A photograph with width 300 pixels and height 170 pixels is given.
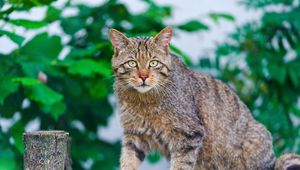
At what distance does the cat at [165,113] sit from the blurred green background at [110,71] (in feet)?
6.76

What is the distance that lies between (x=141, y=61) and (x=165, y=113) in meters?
0.36

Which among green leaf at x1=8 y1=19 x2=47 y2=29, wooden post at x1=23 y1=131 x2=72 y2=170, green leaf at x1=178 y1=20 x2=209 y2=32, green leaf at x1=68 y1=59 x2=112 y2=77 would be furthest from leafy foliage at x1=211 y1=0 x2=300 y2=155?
wooden post at x1=23 y1=131 x2=72 y2=170

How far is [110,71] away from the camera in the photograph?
8031 mm

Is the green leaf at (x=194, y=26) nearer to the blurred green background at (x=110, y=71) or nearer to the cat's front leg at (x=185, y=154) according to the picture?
the blurred green background at (x=110, y=71)

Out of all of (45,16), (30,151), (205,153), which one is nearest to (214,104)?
(205,153)

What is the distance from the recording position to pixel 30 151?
4.63 m

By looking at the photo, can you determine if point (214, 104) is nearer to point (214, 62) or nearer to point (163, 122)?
point (163, 122)

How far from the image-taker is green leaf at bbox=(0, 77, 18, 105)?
6.94 meters

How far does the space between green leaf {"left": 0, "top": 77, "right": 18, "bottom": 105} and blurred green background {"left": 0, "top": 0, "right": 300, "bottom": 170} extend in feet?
1.72

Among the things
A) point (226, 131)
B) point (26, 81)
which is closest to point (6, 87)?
point (26, 81)

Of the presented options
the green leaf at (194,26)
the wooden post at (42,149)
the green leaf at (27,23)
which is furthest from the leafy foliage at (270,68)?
the wooden post at (42,149)

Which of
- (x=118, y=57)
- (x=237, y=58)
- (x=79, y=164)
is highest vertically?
(x=118, y=57)

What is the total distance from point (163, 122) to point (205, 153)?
0.39m

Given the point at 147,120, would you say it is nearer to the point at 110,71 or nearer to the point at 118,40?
the point at 118,40
